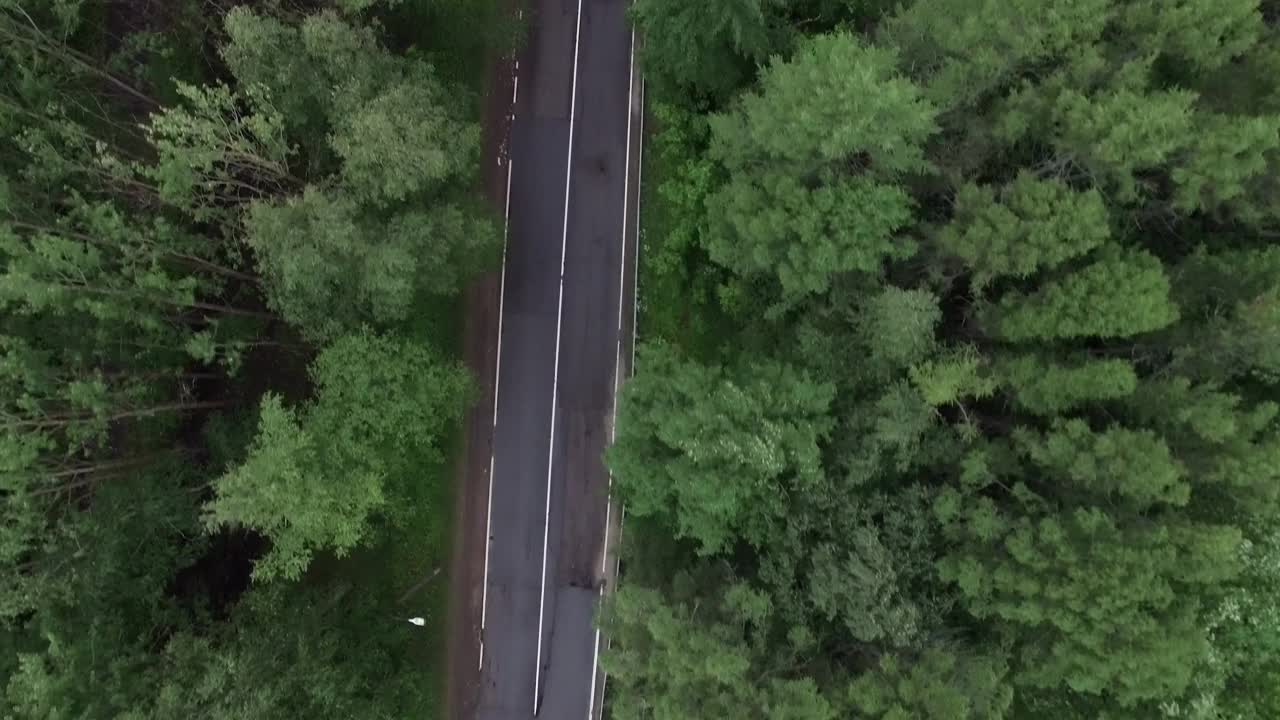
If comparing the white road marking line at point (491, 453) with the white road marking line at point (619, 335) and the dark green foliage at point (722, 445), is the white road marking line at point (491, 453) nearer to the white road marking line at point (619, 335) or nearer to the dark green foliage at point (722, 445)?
the white road marking line at point (619, 335)

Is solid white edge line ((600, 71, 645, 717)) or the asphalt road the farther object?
the asphalt road

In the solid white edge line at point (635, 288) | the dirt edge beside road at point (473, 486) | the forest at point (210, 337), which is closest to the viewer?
the forest at point (210, 337)

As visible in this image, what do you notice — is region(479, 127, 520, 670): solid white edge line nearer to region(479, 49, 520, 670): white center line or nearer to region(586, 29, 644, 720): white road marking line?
region(479, 49, 520, 670): white center line

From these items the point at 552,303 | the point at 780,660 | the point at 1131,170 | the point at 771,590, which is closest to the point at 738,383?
the point at 771,590

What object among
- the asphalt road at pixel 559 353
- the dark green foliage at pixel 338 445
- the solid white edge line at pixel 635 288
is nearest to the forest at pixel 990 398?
the solid white edge line at pixel 635 288

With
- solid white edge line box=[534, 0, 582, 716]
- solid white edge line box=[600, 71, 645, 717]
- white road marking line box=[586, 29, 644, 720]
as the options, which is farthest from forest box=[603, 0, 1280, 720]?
solid white edge line box=[534, 0, 582, 716]

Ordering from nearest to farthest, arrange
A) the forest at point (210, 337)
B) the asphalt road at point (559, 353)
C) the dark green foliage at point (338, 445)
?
1. the dark green foliage at point (338, 445)
2. the forest at point (210, 337)
3. the asphalt road at point (559, 353)

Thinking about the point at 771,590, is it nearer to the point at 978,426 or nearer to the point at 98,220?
the point at 978,426
